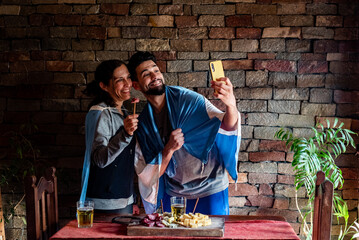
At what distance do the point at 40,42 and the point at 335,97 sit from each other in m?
2.38

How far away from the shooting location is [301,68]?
281cm

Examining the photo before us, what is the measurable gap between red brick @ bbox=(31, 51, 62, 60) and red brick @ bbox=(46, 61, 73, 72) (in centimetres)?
4

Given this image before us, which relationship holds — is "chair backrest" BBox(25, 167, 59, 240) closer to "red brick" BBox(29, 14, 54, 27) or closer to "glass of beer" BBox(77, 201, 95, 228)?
"glass of beer" BBox(77, 201, 95, 228)

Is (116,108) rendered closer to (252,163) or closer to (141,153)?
(141,153)

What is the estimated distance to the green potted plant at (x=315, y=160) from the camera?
249 centimetres

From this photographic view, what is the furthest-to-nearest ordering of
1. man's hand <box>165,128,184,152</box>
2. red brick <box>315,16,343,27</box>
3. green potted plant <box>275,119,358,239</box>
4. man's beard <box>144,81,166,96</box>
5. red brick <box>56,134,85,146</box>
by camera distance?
red brick <box>56,134,85,146</box>, red brick <box>315,16,343,27</box>, green potted plant <box>275,119,358,239</box>, man's beard <box>144,81,166,96</box>, man's hand <box>165,128,184,152</box>

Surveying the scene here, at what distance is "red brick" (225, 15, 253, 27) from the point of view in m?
2.80

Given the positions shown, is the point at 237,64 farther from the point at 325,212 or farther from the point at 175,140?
the point at 325,212

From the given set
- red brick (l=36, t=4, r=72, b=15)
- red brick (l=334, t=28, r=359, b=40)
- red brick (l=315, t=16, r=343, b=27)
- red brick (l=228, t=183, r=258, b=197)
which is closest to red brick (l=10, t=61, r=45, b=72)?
red brick (l=36, t=4, r=72, b=15)

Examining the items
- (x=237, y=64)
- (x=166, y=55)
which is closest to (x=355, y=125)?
(x=237, y=64)

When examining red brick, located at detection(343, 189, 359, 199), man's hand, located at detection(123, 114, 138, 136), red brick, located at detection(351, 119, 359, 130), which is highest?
man's hand, located at detection(123, 114, 138, 136)

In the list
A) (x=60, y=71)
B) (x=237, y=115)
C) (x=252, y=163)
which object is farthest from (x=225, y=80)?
(x=60, y=71)

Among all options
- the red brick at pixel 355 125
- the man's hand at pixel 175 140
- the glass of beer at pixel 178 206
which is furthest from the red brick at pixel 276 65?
the glass of beer at pixel 178 206

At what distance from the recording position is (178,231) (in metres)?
1.66
